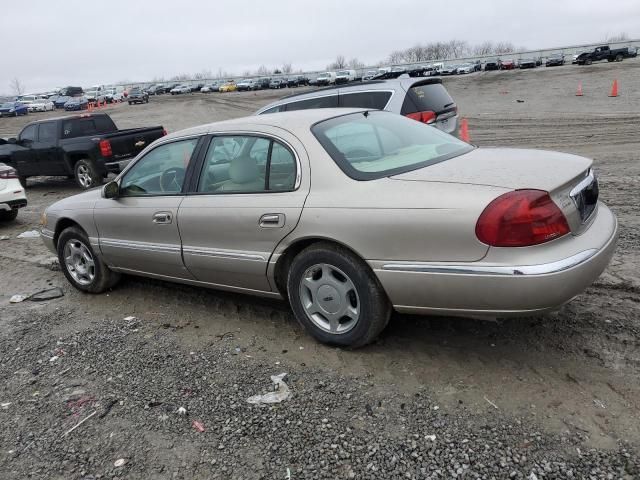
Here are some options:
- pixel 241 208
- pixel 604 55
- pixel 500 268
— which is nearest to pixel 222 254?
pixel 241 208

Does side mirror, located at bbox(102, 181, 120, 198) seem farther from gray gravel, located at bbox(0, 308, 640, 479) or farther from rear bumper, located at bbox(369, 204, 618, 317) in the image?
rear bumper, located at bbox(369, 204, 618, 317)

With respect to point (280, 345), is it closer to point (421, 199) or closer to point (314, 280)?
point (314, 280)

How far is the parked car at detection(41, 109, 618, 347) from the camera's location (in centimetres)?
295

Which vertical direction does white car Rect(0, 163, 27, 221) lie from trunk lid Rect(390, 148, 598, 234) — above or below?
below

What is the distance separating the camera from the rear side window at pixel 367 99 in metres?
7.96

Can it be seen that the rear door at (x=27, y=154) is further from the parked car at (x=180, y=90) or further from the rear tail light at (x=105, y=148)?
the parked car at (x=180, y=90)

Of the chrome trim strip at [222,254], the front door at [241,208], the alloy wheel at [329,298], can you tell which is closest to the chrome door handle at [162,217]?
the front door at [241,208]

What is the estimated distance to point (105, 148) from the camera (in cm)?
1176

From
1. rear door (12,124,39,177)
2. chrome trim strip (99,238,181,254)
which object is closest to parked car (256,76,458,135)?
chrome trim strip (99,238,181,254)

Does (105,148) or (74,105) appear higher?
(74,105)

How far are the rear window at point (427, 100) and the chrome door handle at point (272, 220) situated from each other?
4.59 metres

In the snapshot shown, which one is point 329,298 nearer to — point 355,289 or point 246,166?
point 355,289

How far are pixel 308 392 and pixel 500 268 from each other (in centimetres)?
137

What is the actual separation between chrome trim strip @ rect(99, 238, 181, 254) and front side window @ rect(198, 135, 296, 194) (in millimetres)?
562
